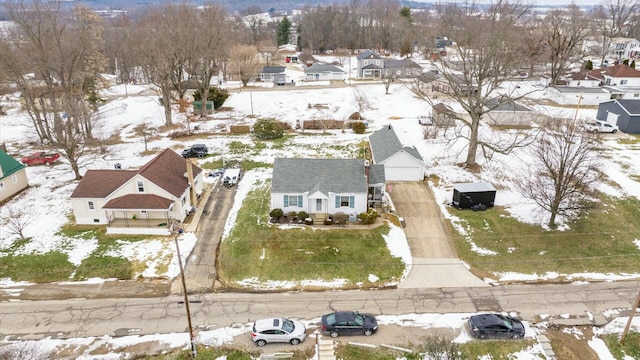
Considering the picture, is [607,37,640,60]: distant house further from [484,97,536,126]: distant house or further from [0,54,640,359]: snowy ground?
[484,97,536,126]: distant house

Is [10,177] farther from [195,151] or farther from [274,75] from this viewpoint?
[274,75]

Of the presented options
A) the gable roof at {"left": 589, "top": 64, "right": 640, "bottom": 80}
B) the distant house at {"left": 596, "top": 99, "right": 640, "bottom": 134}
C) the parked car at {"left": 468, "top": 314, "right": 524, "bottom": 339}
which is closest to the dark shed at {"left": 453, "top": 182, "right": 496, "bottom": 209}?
the parked car at {"left": 468, "top": 314, "right": 524, "bottom": 339}

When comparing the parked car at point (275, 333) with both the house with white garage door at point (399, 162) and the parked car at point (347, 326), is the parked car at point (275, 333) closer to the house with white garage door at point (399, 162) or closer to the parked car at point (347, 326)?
the parked car at point (347, 326)

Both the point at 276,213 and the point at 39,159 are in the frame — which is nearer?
the point at 276,213

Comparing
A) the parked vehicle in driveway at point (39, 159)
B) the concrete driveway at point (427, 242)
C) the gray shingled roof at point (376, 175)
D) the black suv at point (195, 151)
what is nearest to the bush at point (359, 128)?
the concrete driveway at point (427, 242)

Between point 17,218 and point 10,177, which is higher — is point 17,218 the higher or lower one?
the lower one

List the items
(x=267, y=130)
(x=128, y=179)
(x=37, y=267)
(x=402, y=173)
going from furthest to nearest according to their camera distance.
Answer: (x=267, y=130), (x=402, y=173), (x=128, y=179), (x=37, y=267)

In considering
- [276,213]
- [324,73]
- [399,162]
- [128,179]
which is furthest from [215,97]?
[276,213]
